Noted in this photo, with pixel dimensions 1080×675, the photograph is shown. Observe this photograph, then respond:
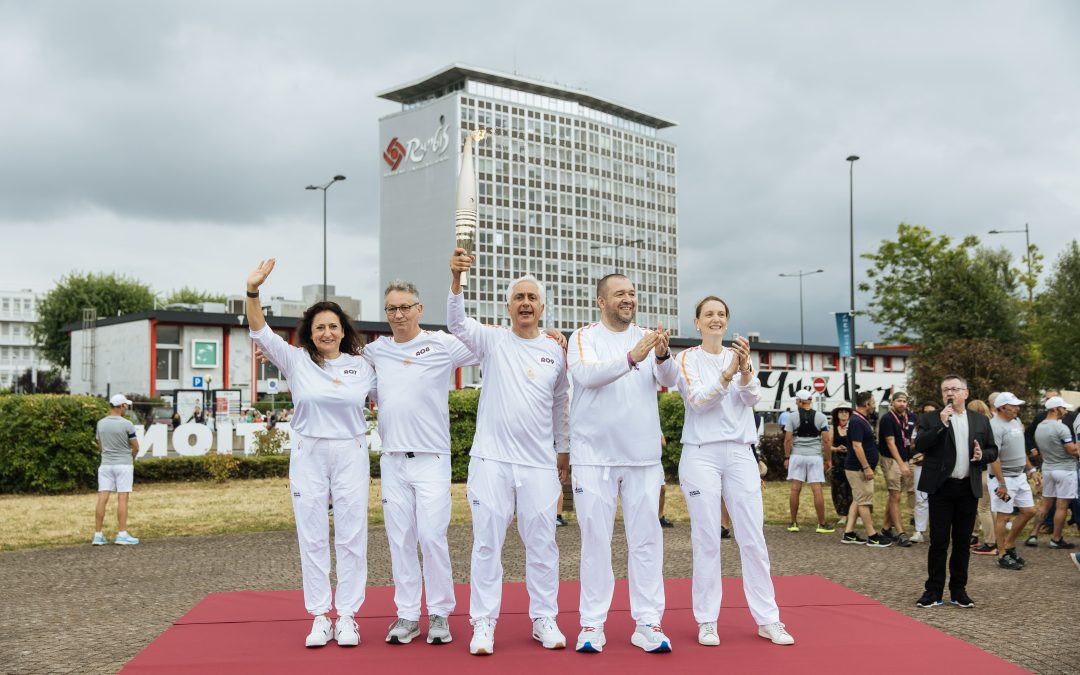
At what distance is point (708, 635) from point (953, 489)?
302 centimetres

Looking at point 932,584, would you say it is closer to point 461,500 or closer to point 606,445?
point 606,445

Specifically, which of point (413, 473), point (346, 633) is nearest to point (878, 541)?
point (413, 473)

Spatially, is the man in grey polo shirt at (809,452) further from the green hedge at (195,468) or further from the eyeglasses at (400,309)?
the green hedge at (195,468)

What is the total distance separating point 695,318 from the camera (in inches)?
258

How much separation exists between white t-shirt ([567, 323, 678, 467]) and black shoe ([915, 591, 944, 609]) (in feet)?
10.8

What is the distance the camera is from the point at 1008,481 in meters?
10.5

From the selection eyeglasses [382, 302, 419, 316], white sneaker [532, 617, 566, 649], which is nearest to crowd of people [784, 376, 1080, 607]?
white sneaker [532, 617, 566, 649]

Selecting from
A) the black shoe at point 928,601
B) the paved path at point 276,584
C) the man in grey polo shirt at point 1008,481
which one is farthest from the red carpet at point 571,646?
the man in grey polo shirt at point 1008,481

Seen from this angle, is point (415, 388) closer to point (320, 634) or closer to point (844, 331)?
point (320, 634)

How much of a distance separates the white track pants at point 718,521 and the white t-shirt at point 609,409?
0.37 metres

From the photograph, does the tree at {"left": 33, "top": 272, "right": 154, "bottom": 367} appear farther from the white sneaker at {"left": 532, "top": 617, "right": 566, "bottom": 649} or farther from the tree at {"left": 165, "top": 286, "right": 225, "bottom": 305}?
the white sneaker at {"left": 532, "top": 617, "right": 566, "bottom": 649}

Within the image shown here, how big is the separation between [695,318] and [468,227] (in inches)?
75.4

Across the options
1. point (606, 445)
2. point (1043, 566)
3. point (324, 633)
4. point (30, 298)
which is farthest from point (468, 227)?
point (30, 298)

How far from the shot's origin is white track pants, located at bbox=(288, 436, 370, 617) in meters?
5.93
